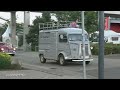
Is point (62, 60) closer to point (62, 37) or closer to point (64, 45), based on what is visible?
point (64, 45)

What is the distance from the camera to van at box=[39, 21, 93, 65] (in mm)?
20516

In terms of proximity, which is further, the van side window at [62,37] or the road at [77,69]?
the van side window at [62,37]

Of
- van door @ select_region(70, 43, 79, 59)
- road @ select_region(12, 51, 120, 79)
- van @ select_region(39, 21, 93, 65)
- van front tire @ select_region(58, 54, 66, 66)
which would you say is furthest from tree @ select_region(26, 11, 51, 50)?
van door @ select_region(70, 43, 79, 59)

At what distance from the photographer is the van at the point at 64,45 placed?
20516 mm

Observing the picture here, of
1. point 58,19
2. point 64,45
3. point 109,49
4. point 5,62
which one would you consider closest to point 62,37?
point 64,45

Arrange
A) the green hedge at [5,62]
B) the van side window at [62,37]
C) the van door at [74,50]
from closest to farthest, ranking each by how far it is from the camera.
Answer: the green hedge at [5,62]
the van door at [74,50]
the van side window at [62,37]

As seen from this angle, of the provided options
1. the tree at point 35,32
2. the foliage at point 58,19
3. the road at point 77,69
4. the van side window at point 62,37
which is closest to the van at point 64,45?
the van side window at point 62,37

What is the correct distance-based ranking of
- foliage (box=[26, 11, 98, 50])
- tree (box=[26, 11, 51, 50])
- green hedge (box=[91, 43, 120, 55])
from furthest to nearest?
tree (box=[26, 11, 51, 50]) → foliage (box=[26, 11, 98, 50]) → green hedge (box=[91, 43, 120, 55])

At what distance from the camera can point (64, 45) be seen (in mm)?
20797

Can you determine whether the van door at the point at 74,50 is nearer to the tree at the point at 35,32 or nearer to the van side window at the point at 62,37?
the van side window at the point at 62,37

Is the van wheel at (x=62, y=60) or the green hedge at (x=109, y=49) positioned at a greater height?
the green hedge at (x=109, y=49)

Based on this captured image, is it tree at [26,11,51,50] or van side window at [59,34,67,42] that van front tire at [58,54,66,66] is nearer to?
van side window at [59,34,67,42]

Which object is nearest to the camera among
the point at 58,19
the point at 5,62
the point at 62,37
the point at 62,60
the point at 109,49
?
the point at 5,62
